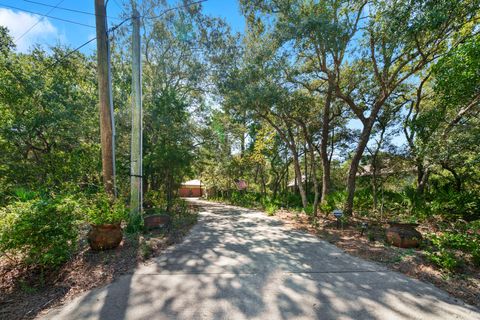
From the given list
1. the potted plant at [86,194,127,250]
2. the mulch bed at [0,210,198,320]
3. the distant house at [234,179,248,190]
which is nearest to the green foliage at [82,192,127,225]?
the potted plant at [86,194,127,250]

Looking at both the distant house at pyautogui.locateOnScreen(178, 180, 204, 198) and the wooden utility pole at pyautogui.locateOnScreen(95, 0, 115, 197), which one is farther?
the distant house at pyautogui.locateOnScreen(178, 180, 204, 198)

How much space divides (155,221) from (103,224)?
1963 millimetres

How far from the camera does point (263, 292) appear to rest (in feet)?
9.00

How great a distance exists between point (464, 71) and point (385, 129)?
16.3ft

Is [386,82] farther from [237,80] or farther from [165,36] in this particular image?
[165,36]

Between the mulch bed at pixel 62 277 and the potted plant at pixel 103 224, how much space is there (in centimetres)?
16

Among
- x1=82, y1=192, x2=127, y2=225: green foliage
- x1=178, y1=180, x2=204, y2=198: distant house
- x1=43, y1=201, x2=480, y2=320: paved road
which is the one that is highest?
x1=82, y1=192, x2=127, y2=225: green foliage

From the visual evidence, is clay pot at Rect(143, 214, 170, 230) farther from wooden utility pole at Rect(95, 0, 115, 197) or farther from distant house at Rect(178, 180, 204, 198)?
distant house at Rect(178, 180, 204, 198)

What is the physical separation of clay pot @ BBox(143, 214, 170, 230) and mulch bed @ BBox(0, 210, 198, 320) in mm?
1209

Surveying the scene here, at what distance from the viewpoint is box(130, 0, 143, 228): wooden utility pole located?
16.5 feet

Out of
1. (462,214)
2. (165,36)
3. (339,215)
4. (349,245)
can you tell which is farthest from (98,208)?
(462,214)

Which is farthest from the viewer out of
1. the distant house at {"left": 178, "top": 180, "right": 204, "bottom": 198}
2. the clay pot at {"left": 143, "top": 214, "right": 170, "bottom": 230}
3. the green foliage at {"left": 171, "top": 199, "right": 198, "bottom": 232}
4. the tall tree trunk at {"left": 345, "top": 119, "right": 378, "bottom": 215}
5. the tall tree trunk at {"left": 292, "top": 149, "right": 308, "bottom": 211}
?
the distant house at {"left": 178, "top": 180, "right": 204, "bottom": 198}

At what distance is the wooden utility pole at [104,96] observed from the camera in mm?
4965

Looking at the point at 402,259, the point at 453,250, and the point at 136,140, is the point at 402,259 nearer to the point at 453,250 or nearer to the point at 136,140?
the point at 453,250
